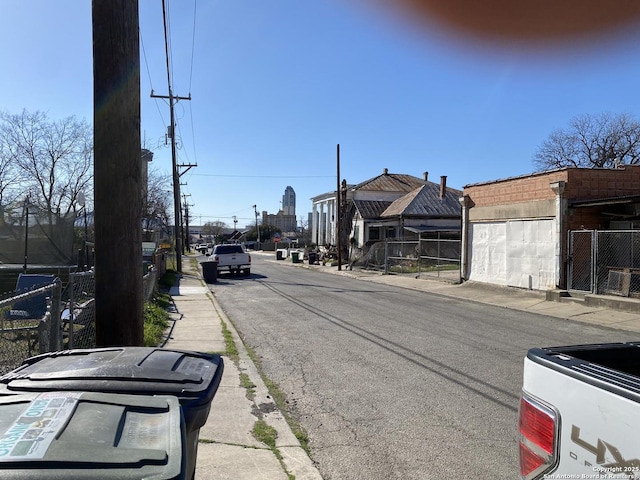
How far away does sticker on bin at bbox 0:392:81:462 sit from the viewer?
1671mm

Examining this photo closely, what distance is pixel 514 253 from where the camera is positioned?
1875cm

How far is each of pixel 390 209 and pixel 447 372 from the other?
35.3 metres

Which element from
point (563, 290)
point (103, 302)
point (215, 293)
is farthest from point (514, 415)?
point (215, 293)

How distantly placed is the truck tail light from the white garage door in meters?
16.0

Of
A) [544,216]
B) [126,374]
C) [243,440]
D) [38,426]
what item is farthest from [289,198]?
[38,426]

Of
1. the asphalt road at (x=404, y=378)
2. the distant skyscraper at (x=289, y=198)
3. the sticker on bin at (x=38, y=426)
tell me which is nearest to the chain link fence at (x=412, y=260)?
the asphalt road at (x=404, y=378)

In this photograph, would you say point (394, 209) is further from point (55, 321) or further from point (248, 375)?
point (55, 321)

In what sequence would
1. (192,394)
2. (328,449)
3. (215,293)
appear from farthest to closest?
(215,293), (328,449), (192,394)

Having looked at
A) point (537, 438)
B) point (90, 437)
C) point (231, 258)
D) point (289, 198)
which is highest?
point (289, 198)

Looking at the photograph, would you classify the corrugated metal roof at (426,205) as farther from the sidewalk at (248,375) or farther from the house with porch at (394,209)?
the sidewalk at (248,375)

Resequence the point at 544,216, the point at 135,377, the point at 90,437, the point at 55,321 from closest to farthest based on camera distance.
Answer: the point at 90,437 → the point at 135,377 → the point at 55,321 → the point at 544,216

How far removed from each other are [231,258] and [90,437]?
26683 millimetres

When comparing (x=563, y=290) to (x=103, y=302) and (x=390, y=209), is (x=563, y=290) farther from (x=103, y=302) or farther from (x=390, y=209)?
(x=390, y=209)

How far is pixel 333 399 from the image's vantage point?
19.7 ft
